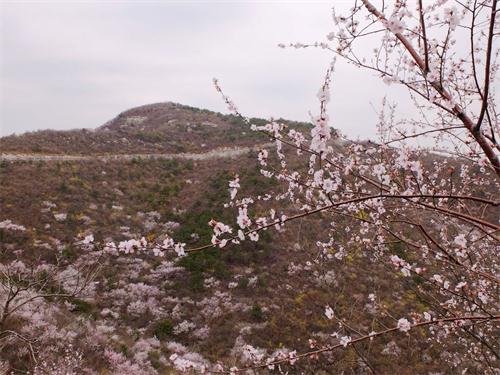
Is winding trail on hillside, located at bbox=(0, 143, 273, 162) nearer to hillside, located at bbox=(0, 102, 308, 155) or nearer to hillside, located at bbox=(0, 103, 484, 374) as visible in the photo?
hillside, located at bbox=(0, 103, 484, 374)

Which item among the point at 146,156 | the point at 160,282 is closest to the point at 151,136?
the point at 146,156

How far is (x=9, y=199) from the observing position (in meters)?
17.3

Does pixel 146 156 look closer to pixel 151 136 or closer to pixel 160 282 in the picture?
pixel 151 136

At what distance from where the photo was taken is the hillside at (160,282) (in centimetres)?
947

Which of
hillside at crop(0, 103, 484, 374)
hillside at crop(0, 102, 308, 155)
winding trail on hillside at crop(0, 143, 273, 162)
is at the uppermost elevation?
hillside at crop(0, 102, 308, 155)

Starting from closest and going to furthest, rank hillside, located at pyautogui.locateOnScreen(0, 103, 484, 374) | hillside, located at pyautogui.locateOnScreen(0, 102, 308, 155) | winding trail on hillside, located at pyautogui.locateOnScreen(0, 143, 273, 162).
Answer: hillside, located at pyautogui.locateOnScreen(0, 103, 484, 374), winding trail on hillside, located at pyautogui.locateOnScreen(0, 143, 273, 162), hillside, located at pyautogui.locateOnScreen(0, 102, 308, 155)

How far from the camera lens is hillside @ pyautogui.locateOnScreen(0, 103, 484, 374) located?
9.47 metres

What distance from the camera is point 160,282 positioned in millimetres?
14773

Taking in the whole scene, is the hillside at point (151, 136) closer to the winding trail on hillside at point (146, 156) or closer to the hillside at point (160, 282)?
the winding trail on hillside at point (146, 156)

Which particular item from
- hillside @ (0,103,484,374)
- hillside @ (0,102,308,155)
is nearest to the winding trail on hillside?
hillside @ (0,103,484,374)

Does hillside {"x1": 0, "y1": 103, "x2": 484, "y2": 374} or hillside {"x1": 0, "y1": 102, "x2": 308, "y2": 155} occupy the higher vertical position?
hillside {"x1": 0, "y1": 102, "x2": 308, "y2": 155}

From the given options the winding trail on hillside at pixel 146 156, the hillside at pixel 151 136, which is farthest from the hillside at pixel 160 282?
the hillside at pixel 151 136

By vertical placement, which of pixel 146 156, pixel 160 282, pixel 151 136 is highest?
pixel 151 136

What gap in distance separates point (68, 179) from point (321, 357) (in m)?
17.4
